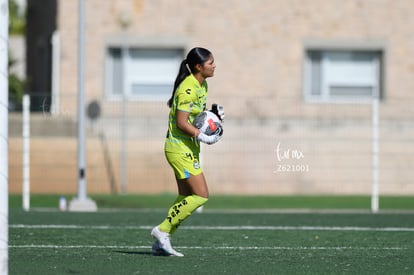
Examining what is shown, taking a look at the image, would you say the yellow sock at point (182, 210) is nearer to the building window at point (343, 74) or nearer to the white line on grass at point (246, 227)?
the white line on grass at point (246, 227)

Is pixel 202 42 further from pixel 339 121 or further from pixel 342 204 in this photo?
pixel 342 204

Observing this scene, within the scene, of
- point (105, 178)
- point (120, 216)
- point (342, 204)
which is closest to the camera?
point (120, 216)

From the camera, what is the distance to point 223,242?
43.5ft

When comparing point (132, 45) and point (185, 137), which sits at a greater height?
point (132, 45)

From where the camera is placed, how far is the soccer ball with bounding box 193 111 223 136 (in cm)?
1137

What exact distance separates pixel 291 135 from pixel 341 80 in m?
3.10

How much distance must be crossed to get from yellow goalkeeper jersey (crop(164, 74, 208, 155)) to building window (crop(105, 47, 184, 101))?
51.6 ft

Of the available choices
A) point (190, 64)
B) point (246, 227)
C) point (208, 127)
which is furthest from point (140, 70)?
point (208, 127)

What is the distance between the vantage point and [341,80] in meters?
28.0

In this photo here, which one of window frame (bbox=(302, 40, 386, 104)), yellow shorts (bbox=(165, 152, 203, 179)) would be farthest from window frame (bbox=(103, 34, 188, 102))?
yellow shorts (bbox=(165, 152, 203, 179))

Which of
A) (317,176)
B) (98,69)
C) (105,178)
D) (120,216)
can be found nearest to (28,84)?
(98,69)

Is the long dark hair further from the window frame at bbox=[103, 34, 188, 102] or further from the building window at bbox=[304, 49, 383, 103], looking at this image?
the building window at bbox=[304, 49, 383, 103]

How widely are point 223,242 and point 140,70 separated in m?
14.6

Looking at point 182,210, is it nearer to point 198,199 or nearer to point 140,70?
point 198,199
